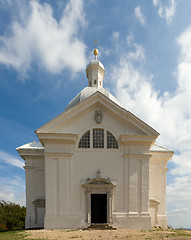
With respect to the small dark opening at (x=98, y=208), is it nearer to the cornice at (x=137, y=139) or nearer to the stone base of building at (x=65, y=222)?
the stone base of building at (x=65, y=222)

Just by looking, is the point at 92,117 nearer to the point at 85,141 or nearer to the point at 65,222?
the point at 85,141

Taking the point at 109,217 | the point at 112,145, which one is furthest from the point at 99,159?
the point at 109,217

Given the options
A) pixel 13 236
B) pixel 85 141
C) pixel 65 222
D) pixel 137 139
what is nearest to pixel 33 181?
pixel 65 222

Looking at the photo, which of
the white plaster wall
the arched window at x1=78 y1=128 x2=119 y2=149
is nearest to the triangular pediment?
the arched window at x1=78 y1=128 x2=119 y2=149

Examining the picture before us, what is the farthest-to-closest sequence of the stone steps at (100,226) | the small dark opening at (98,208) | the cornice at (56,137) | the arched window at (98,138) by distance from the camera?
the arched window at (98,138), the small dark opening at (98,208), the cornice at (56,137), the stone steps at (100,226)

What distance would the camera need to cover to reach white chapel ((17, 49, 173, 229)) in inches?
598

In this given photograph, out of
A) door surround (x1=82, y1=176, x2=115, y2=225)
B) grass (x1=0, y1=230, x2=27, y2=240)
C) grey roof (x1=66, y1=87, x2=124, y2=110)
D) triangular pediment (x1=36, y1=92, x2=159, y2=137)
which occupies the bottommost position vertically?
grass (x1=0, y1=230, x2=27, y2=240)

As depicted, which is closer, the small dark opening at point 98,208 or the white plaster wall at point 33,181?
the small dark opening at point 98,208

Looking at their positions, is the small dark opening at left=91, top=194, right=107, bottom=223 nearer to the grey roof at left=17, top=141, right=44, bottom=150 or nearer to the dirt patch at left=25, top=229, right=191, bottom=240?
the dirt patch at left=25, top=229, right=191, bottom=240

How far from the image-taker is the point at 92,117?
650 inches

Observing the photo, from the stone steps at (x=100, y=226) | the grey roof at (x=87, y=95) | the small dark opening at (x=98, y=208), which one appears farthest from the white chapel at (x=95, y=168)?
the grey roof at (x=87, y=95)

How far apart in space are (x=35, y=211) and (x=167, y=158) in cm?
1244

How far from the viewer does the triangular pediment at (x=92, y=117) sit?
52.7 feet

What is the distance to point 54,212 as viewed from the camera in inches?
591
